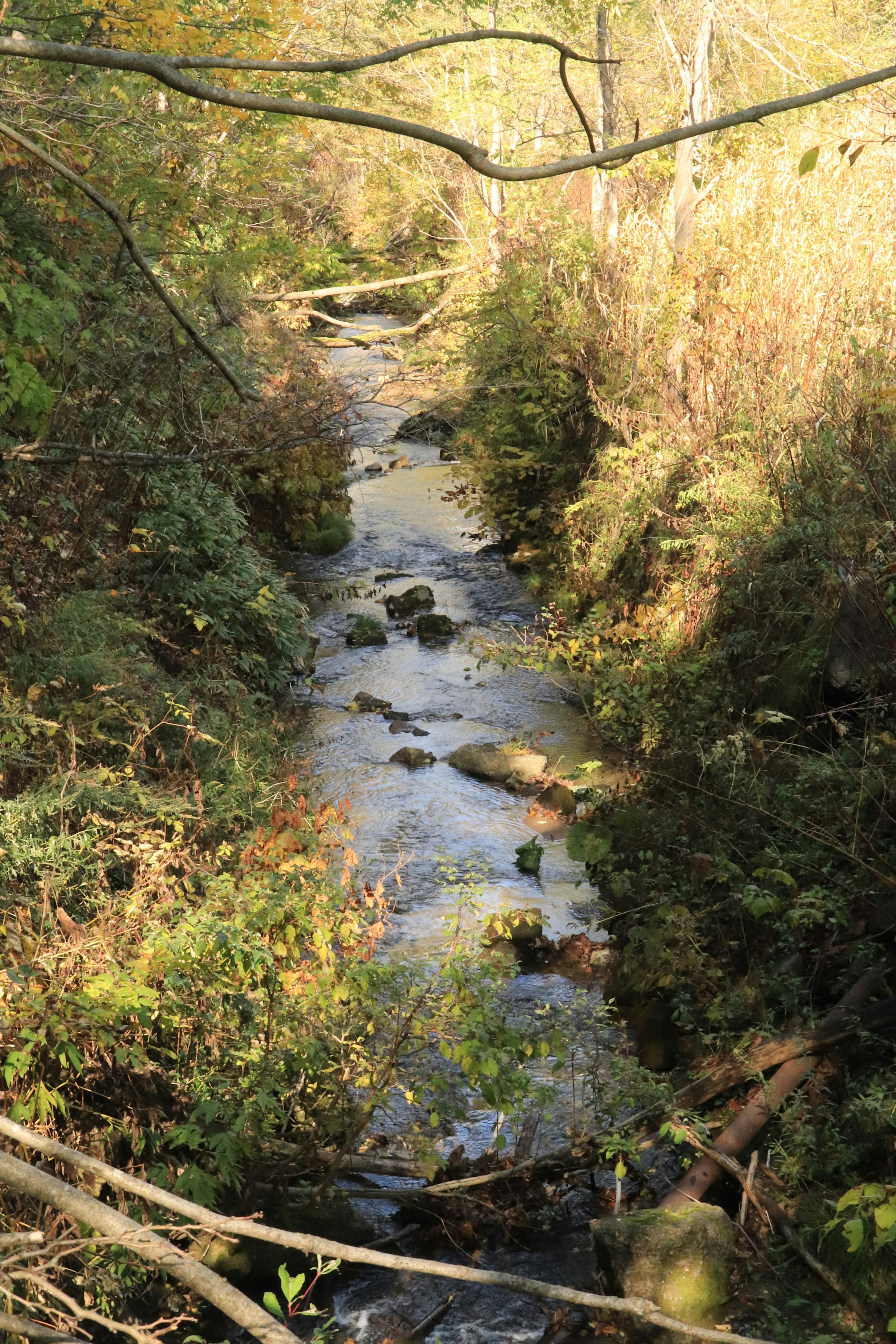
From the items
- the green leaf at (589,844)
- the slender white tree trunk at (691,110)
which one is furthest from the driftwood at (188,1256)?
the slender white tree trunk at (691,110)

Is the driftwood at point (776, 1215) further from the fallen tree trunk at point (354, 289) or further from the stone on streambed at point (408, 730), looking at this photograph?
the fallen tree trunk at point (354, 289)

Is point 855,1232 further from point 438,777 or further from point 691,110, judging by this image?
point 691,110

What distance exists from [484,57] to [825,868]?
20.4 m

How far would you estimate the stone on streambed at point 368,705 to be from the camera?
1034cm

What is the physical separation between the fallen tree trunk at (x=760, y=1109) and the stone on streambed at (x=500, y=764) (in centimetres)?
432

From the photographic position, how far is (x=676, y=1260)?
400 cm

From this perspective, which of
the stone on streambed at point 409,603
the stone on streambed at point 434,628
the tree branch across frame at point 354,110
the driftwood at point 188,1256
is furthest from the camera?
the stone on streambed at point 409,603

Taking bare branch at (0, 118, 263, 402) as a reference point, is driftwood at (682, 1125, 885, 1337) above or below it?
below

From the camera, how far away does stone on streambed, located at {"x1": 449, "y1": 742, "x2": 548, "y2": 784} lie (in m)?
9.02

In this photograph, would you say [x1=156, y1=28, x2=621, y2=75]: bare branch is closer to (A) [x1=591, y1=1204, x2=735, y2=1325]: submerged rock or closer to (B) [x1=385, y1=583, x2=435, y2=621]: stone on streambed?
(A) [x1=591, y1=1204, x2=735, y2=1325]: submerged rock

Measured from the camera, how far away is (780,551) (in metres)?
7.41

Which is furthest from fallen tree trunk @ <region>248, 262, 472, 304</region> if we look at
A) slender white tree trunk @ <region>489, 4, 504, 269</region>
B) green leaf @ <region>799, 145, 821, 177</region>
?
green leaf @ <region>799, 145, 821, 177</region>

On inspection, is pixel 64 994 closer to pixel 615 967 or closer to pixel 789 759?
pixel 615 967

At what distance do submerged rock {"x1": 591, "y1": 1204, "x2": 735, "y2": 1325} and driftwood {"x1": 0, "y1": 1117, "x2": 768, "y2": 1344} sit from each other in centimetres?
276
